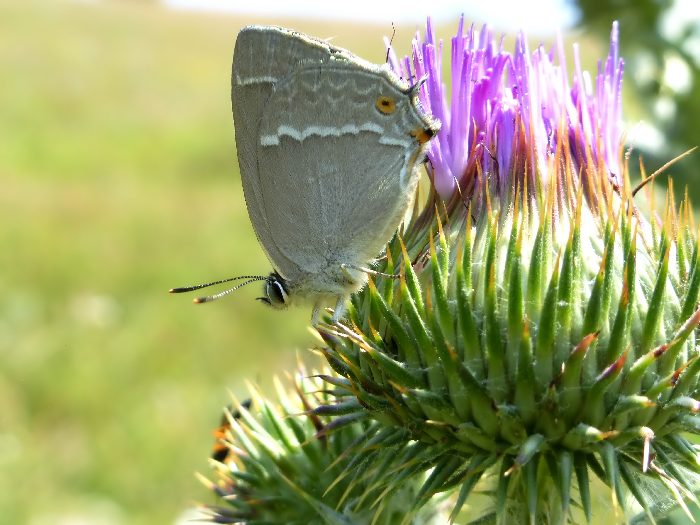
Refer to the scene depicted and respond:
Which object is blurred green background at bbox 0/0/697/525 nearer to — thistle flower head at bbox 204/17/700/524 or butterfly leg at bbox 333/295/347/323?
butterfly leg at bbox 333/295/347/323

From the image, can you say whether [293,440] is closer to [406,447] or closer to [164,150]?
[406,447]

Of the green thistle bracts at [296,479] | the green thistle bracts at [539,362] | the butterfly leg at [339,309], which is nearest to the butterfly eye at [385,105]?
the green thistle bracts at [539,362]

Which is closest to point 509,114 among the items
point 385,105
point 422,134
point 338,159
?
point 422,134

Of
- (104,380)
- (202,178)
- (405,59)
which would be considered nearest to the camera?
(405,59)

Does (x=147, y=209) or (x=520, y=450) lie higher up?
(x=147, y=209)

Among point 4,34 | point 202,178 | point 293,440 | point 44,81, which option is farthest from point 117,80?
point 293,440

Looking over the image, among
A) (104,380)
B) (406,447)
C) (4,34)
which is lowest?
(406,447)

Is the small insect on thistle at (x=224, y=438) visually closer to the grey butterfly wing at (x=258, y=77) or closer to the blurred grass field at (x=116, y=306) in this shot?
the blurred grass field at (x=116, y=306)
